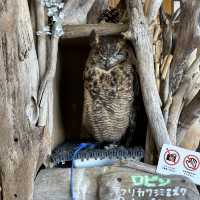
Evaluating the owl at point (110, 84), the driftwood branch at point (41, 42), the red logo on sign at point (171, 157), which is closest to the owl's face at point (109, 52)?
the owl at point (110, 84)

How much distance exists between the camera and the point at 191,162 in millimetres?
770

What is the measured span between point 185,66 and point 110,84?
18 centimetres

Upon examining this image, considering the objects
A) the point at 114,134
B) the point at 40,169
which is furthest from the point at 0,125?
the point at 114,134

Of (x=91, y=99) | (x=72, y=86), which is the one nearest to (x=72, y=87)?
(x=72, y=86)

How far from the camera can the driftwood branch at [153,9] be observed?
30.4 inches

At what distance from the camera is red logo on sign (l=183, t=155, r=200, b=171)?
765mm

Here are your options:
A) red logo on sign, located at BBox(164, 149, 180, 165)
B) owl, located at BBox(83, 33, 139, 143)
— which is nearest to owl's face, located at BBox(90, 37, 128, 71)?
owl, located at BBox(83, 33, 139, 143)

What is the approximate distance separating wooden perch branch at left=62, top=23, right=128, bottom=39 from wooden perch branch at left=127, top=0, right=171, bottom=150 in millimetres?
33

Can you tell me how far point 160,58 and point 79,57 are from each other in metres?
0.24

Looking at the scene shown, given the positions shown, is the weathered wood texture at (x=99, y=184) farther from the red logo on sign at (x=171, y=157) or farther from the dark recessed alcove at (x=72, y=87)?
the dark recessed alcove at (x=72, y=87)

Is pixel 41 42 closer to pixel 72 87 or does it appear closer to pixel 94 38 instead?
pixel 94 38

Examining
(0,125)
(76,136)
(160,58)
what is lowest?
(76,136)

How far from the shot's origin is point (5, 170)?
73cm

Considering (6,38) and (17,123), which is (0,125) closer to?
(17,123)
